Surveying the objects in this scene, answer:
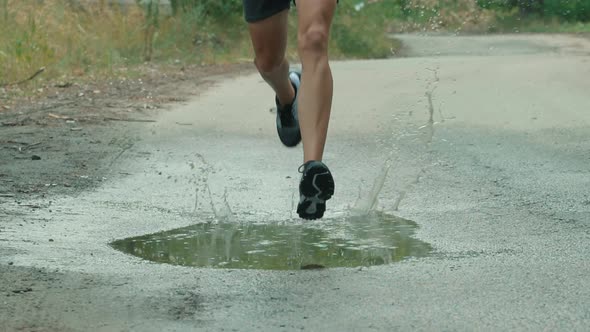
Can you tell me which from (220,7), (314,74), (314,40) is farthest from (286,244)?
(220,7)

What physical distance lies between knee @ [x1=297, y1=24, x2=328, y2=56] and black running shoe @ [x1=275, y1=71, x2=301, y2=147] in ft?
5.08

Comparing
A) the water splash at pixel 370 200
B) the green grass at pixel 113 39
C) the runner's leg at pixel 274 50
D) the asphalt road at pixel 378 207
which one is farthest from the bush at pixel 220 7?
the runner's leg at pixel 274 50

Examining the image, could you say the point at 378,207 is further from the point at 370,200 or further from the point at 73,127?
the point at 73,127

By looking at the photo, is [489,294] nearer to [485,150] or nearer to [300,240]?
[300,240]

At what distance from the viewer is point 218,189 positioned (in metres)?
6.95

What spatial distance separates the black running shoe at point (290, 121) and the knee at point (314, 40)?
155 centimetres

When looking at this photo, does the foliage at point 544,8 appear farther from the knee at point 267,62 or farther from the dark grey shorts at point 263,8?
the dark grey shorts at point 263,8

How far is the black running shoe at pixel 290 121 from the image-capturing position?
6508 millimetres

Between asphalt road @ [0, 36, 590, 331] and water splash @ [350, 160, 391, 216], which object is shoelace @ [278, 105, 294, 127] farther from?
water splash @ [350, 160, 391, 216]

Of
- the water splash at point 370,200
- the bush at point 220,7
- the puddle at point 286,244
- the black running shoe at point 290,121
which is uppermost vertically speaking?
the bush at point 220,7

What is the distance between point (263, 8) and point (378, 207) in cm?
136

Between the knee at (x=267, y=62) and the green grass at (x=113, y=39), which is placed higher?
the green grass at (x=113, y=39)

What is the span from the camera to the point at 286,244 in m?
5.30

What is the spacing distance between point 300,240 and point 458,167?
2.58 metres
